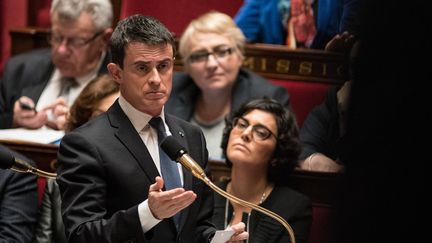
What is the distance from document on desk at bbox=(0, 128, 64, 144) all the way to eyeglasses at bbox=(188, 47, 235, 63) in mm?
397

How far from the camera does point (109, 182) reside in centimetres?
103

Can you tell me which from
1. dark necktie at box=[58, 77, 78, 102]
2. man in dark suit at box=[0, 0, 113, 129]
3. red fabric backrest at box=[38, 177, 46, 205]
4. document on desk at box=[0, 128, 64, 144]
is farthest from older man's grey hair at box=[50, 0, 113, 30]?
red fabric backrest at box=[38, 177, 46, 205]

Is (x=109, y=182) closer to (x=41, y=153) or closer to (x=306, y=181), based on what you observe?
(x=306, y=181)

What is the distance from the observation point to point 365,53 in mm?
465

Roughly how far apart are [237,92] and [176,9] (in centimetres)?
52

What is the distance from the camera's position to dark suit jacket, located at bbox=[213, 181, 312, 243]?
121 centimetres

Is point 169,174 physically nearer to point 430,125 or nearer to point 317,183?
point 317,183

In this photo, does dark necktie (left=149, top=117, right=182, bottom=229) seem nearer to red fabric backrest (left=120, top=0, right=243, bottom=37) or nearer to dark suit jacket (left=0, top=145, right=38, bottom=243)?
red fabric backrest (left=120, top=0, right=243, bottom=37)

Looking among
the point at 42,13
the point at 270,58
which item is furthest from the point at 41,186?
the point at 42,13

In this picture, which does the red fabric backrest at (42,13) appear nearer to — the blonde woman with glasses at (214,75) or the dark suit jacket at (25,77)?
the dark suit jacket at (25,77)

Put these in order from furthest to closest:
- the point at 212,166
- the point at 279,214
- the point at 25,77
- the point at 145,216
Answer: the point at 25,77 < the point at 212,166 < the point at 279,214 < the point at 145,216

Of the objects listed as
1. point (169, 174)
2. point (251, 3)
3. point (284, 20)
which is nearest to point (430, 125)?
point (169, 174)

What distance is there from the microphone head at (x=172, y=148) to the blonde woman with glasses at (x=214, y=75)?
89 centimetres

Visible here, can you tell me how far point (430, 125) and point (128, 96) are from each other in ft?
2.09
